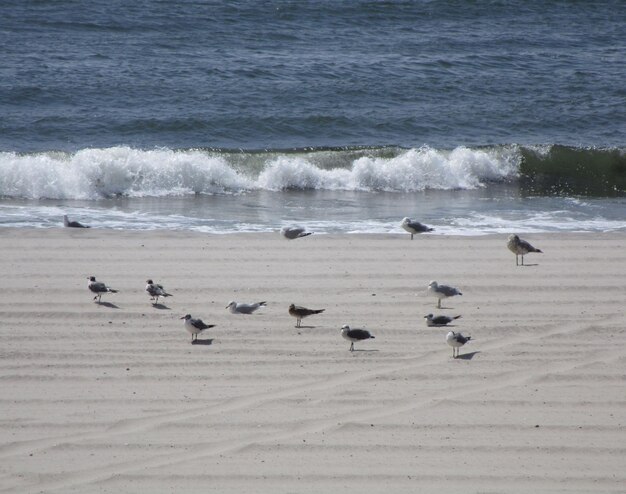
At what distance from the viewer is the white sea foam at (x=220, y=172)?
17469 millimetres

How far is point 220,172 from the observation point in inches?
736

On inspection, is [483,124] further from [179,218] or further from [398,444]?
[398,444]

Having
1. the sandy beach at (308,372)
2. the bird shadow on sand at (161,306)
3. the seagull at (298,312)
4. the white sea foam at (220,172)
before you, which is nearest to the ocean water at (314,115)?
the white sea foam at (220,172)

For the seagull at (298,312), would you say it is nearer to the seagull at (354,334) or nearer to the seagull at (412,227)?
the seagull at (354,334)

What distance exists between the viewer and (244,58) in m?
25.4

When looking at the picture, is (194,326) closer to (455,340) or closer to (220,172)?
(455,340)

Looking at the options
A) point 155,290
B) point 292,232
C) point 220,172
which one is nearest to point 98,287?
point 155,290

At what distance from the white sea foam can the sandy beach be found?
5048mm

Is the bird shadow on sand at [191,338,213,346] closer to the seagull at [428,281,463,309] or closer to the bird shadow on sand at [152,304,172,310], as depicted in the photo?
the bird shadow on sand at [152,304,172,310]

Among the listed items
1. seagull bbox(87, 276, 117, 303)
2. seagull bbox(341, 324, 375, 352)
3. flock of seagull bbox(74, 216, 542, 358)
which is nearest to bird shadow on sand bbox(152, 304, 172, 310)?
flock of seagull bbox(74, 216, 542, 358)

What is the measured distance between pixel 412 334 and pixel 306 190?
9.50 metres

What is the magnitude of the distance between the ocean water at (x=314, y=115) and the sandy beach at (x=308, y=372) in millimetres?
2545

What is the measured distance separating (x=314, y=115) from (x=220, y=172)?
4328 mm

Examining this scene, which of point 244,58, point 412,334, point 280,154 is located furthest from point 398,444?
point 244,58
